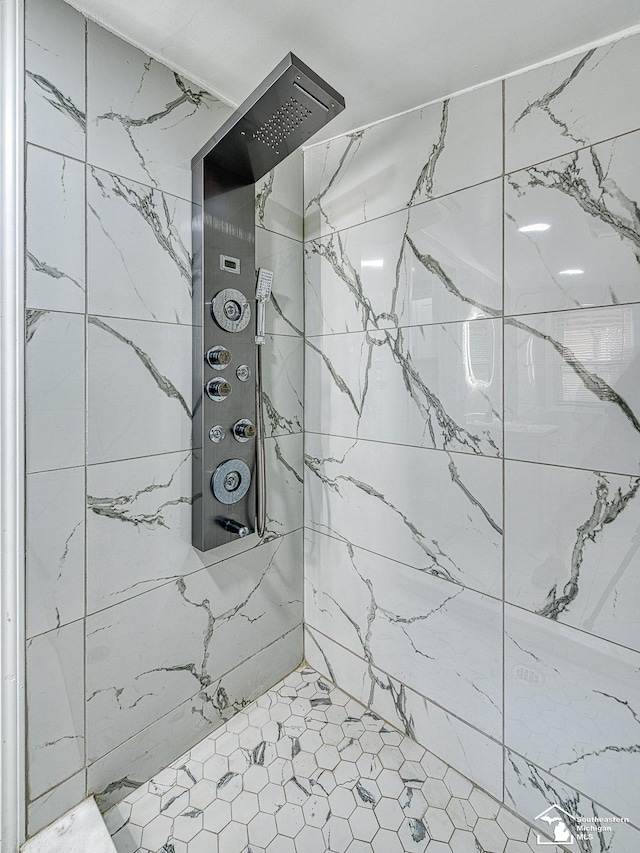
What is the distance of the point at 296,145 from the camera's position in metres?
1.17

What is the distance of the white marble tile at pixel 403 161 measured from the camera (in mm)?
1153

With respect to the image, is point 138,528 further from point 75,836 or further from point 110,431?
point 75,836

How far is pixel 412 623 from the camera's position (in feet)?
4.46

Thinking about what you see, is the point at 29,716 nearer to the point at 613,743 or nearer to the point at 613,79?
the point at 613,743

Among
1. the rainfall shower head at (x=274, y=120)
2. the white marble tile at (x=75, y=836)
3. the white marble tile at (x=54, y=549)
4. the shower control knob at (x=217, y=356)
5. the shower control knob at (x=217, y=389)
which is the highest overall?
the rainfall shower head at (x=274, y=120)

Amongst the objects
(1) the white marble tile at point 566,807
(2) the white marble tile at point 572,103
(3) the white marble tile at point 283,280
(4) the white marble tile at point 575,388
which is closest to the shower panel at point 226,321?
(3) the white marble tile at point 283,280

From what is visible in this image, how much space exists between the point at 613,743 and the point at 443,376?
3.22ft

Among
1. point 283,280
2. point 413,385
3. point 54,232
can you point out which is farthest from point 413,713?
point 54,232

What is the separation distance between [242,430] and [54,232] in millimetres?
698

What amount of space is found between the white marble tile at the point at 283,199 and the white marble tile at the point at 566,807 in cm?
180

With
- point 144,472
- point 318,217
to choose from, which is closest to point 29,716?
point 144,472

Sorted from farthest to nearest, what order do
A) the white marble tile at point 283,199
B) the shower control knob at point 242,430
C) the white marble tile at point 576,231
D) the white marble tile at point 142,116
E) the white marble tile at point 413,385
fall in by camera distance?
1. the white marble tile at point 283,199
2. the shower control knob at point 242,430
3. the white marble tile at point 413,385
4. the white marble tile at point 142,116
5. the white marble tile at point 576,231

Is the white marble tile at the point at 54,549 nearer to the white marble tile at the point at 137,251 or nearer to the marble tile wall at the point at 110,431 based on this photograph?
the marble tile wall at the point at 110,431

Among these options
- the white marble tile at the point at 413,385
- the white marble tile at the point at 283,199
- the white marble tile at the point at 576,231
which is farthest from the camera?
the white marble tile at the point at 283,199
